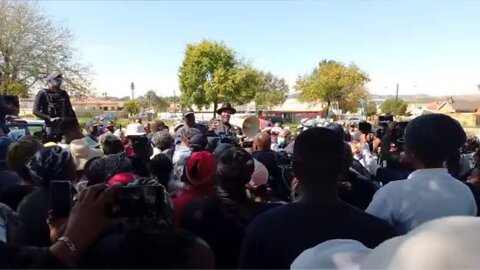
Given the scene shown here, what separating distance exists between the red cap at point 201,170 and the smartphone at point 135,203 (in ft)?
5.01

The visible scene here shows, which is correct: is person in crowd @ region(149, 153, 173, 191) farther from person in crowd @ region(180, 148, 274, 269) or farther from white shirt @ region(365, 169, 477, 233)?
white shirt @ region(365, 169, 477, 233)

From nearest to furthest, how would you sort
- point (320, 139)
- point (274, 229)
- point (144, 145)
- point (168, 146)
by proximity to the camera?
point (274, 229), point (320, 139), point (144, 145), point (168, 146)

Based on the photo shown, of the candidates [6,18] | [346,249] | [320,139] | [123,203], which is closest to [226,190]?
[320,139]

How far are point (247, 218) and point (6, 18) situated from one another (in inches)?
1002

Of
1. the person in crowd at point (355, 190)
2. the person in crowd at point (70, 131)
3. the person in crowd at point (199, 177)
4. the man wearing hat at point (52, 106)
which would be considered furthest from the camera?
the man wearing hat at point (52, 106)

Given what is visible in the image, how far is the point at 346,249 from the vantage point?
129 cm

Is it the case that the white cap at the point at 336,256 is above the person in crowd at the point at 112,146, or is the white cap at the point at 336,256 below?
above

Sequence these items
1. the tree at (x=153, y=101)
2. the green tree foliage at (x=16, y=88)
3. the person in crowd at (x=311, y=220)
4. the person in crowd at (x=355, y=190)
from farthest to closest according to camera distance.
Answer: the tree at (x=153, y=101) < the green tree foliage at (x=16, y=88) < the person in crowd at (x=355, y=190) < the person in crowd at (x=311, y=220)

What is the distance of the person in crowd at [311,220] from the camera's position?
84.4 inches

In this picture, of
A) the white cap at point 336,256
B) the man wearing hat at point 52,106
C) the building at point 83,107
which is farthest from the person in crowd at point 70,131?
the white cap at point 336,256

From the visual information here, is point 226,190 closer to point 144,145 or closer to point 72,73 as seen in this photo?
point 144,145

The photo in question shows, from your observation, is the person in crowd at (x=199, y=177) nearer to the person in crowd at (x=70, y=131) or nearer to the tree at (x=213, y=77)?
the person in crowd at (x=70, y=131)

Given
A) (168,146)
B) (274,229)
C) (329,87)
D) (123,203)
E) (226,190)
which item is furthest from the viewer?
(329,87)

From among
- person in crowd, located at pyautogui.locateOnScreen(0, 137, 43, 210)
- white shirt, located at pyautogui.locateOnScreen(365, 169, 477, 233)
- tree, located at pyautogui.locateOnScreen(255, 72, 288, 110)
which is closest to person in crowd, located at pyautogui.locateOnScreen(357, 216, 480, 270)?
white shirt, located at pyautogui.locateOnScreen(365, 169, 477, 233)
